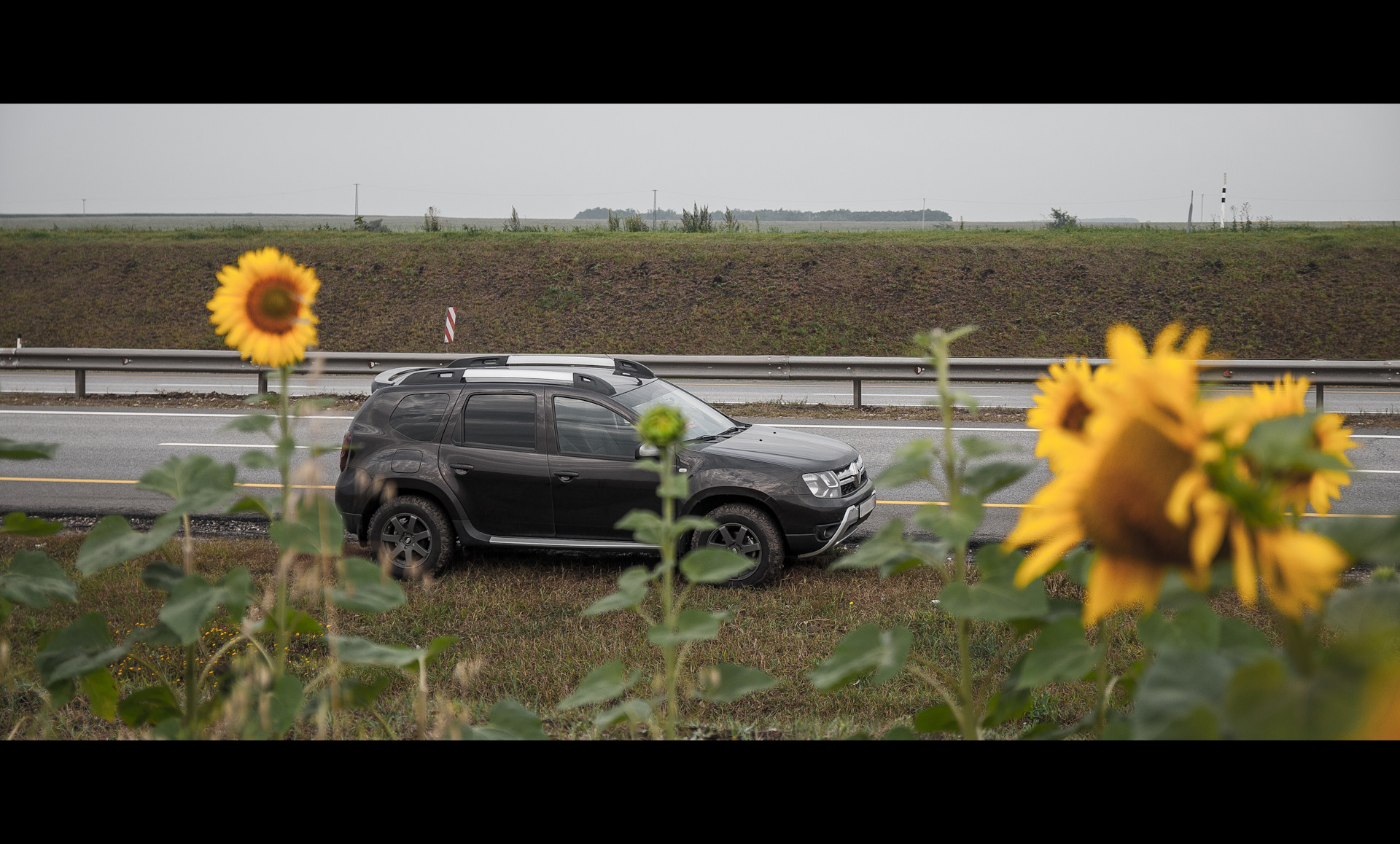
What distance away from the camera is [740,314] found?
83.0 feet

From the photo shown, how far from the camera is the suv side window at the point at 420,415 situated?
24.6 feet

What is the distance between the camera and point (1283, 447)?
0.73 meters

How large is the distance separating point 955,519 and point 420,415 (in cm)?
657

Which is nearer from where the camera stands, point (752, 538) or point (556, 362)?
point (752, 538)

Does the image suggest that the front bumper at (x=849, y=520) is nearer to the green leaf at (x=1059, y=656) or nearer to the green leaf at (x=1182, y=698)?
the green leaf at (x=1059, y=656)

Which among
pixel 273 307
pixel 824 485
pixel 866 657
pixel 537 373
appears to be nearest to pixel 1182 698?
pixel 866 657

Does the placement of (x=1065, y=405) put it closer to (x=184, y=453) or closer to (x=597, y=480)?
(x=597, y=480)

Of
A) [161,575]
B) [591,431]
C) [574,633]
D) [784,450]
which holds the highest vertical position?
[161,575]

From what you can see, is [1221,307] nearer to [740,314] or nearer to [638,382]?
[740,314]

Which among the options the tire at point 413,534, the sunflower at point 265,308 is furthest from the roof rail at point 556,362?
the sunflower at point 265,308

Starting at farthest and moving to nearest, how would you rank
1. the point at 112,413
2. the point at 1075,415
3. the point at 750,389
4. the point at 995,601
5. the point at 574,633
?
the point at 750,389
the point at 112,413
the point at 574,633
the point at 995,601
the point at 1075,415

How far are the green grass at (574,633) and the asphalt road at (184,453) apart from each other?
57.5 inches

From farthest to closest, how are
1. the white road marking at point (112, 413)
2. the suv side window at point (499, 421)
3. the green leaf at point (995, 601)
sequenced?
1. the white road marking at point (112, 413)
2. the suv side window at point (499, 421)
3. the green leaf at point (995, 601)

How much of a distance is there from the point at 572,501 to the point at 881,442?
679cm
